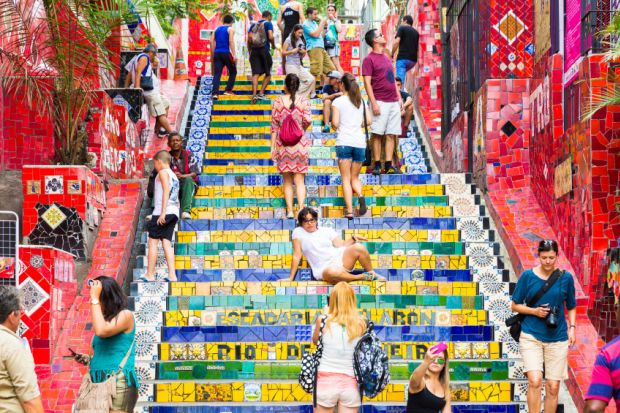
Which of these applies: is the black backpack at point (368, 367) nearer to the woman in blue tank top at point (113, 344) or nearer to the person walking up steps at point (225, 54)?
the woman in blue tank top at point (113, 344)

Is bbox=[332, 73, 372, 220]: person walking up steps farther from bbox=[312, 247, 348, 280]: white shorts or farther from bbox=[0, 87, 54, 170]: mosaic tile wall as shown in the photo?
bbox=[0, 87, 54, 170]: mosaic tile wall

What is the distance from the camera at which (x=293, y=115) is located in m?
14.8

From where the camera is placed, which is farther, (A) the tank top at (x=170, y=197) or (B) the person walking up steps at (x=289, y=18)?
(B) the person walking up steps at (x=289, y=18)

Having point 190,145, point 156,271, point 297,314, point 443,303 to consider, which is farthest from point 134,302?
point 190,145

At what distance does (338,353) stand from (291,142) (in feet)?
19.7

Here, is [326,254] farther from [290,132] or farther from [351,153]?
[290,132]

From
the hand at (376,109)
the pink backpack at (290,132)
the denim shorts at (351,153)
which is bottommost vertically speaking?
the denim shorts at (351,153)

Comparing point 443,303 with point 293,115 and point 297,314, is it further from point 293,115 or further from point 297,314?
point 293,115

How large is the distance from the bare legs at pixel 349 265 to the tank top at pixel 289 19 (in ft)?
30.9

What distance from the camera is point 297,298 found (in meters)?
12.6

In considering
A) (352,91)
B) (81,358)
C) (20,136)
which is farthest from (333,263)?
(81,358)

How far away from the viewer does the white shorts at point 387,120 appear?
15.9 m

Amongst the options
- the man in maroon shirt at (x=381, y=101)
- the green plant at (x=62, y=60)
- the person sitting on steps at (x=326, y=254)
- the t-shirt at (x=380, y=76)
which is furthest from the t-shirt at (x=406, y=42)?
the person sitting on steps at (x=326, y=254)

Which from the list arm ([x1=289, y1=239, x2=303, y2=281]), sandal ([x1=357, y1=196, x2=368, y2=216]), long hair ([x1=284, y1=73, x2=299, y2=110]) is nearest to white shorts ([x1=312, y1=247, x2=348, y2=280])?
arm ([x1=289, y1=239, x2=303, y2=281])
